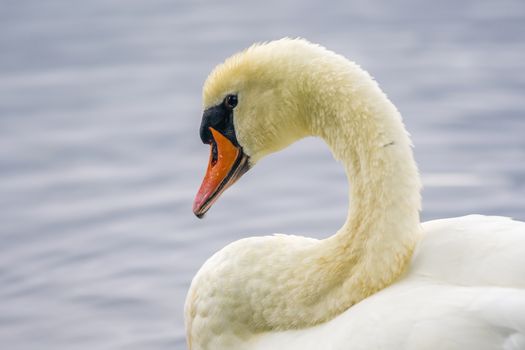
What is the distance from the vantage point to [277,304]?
5.12m

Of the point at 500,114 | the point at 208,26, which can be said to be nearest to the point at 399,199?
the point at 500,114

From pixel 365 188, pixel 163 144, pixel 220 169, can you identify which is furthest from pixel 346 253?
pixel 163 144

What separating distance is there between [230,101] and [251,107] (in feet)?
0.28

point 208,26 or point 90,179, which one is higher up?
point 208,26

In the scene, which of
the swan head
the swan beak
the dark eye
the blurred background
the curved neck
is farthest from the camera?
the blurred background

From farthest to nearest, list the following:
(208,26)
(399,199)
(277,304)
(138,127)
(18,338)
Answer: (208,26) < (138,127) < (18,338) < (277,304) < (399,199)

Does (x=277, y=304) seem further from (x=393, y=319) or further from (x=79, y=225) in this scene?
(x=79, y=225)

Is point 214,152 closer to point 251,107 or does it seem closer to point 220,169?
point 220,169

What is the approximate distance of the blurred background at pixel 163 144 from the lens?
22.9ft

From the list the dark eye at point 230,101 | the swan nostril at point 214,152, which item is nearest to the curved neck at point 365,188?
the dark eye at point 230,101

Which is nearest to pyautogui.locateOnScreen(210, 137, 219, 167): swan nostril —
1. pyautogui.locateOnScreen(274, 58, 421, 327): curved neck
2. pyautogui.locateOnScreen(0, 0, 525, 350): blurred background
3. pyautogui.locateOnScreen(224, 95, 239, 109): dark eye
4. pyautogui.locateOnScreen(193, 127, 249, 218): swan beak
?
pyautogui.locateOnScreen(193, 127, 249, 218): swan beak

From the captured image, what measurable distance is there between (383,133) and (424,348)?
822 millimetres

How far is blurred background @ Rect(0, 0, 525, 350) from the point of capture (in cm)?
699

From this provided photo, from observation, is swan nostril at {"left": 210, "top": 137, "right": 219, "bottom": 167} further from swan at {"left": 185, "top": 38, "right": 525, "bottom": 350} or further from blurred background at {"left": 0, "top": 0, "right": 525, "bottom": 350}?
blurred background at {"left": 0, "top": 0, "right": 525, "bottom": 350}
